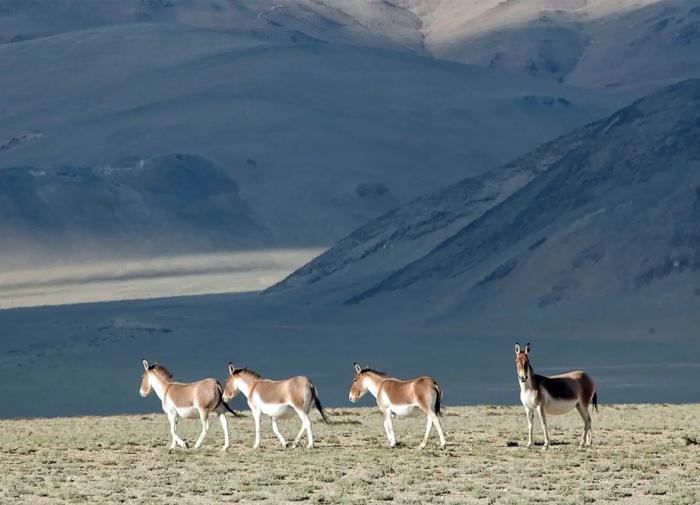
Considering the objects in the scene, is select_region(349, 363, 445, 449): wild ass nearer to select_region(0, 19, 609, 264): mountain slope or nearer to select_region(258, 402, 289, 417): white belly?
select_region(258, 402, 289, 417): white belly

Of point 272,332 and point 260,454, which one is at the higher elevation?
point 272,332

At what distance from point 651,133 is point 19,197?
159 feet

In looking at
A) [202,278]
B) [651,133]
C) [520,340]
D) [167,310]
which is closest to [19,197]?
[202,278]

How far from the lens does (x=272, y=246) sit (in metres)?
133

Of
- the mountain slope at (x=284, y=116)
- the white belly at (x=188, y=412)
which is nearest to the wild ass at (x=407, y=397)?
the white belly at (x=188, y=412)

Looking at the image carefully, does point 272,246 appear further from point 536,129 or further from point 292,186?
point 536,129

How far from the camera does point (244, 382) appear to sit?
25.5m

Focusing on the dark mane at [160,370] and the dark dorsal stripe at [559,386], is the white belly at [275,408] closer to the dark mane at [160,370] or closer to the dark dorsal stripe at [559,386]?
the dark mane at [160,370]

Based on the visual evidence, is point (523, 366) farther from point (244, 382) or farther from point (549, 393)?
point (244, 382)

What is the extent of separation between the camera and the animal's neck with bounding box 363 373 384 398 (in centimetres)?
2541

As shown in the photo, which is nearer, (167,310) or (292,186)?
(167,310)

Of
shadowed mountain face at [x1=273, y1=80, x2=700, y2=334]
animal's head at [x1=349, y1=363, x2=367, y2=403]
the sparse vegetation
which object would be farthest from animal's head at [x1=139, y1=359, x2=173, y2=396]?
shadowed mountain face at [x1=273, y1=80, x2=700, y2=334]

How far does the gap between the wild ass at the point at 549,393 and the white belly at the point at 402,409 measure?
1.40 metres

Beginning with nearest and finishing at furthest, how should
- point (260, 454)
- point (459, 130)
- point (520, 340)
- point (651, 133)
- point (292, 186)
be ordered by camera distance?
point (260, 454), point (520, 340), point (651, 133), point (292, 186), point (459, 130)
